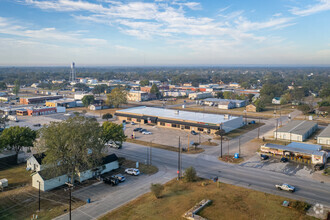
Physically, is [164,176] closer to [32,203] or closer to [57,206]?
[57,206]

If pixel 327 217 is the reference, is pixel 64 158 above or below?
above

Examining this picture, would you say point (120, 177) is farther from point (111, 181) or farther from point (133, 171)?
point (133, 171)

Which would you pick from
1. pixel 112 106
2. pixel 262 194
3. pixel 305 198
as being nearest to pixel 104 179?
pixel 262 194

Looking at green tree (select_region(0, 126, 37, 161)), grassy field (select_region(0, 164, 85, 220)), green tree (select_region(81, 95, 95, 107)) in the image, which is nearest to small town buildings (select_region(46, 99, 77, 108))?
green tree (select_region(81, 95, 95, 107))

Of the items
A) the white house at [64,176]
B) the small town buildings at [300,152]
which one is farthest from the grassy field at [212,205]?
the small town buildings at [300,152]

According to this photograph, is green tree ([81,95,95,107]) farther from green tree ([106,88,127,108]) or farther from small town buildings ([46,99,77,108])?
green tree ([106,88,127,108])

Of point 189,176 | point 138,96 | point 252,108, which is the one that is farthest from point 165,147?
point 138,96

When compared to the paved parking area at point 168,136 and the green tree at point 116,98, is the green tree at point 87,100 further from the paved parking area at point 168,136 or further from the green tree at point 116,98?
the paved parking area at point 168,136
